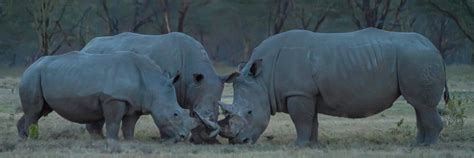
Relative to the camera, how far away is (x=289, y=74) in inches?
627

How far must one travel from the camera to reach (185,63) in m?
17.8

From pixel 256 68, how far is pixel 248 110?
2.16ft

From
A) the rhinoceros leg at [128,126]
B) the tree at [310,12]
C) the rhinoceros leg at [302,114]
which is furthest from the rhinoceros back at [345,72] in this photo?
the tree at [310,12]

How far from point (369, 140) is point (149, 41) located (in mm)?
3971

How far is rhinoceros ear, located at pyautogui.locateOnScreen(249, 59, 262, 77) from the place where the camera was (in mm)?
16281

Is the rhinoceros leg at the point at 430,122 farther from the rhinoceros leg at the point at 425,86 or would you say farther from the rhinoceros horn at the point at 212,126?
the rhinoceros horn at the point at 212,126

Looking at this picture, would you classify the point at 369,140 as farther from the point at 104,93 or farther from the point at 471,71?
the point at 471,71

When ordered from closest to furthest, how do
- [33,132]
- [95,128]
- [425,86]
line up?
[425,86], [33,132], [95,128]

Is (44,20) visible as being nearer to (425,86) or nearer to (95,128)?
(95,128)

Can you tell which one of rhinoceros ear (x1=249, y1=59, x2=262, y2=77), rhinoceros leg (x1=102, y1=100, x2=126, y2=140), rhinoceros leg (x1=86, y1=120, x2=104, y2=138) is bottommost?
rhinoceros leg (x1=86, y1=120, x2=104, y2=138)

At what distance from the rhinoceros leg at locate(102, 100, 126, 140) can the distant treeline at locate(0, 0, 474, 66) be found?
2731cm

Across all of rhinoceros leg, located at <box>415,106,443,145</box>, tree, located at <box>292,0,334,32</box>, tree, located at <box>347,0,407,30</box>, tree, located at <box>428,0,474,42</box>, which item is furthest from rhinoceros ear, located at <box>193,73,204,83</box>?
tree, located at <box>292,0,334,32</box>

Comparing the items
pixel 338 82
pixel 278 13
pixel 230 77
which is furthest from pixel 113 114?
pixel 278 13

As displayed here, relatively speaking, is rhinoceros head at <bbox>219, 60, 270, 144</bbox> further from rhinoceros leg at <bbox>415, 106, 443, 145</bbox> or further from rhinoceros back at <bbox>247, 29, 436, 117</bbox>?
rhinoceros leg at <bbox>415, 106, 443, 145</bbox>
